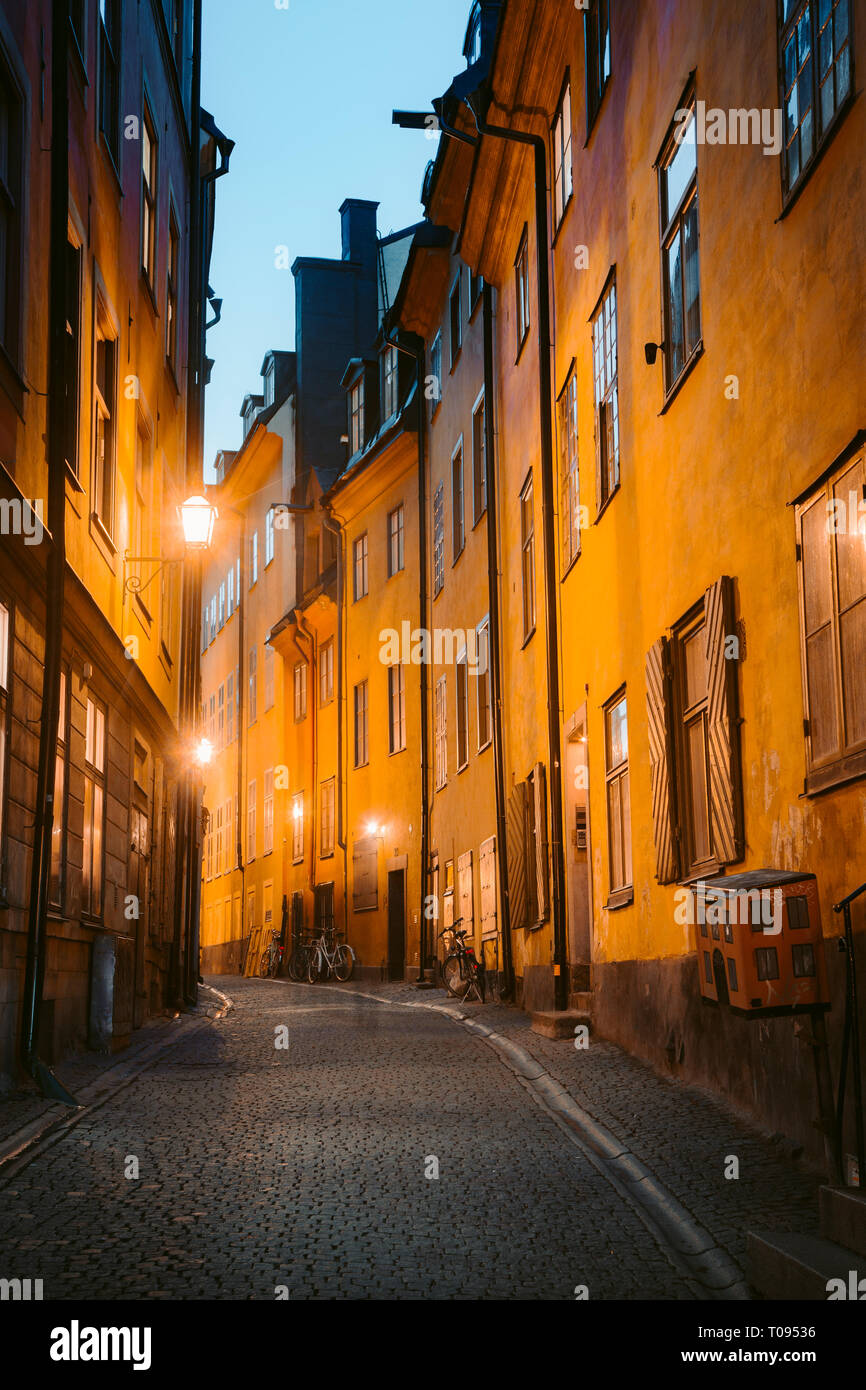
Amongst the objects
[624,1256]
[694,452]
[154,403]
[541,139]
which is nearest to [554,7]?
[541,139]

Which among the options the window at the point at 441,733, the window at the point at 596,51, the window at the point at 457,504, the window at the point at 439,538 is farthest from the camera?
the window at the point at 439,538

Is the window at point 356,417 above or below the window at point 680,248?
above

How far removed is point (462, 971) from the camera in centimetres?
2039

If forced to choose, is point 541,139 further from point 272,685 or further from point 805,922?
point 272,685

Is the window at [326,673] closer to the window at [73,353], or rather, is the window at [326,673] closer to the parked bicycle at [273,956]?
the parked bicycle at [273,956]

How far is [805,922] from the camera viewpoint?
6441 mm

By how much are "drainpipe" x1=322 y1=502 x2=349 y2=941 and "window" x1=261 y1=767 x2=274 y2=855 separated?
6176 millimetres

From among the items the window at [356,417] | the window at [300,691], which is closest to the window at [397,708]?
the window at [356,417]

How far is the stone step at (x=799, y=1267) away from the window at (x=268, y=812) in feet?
111

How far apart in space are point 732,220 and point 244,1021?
1117cm

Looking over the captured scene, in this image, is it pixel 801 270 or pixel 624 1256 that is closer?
pixel 624 1256

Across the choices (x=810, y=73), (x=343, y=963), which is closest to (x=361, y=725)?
(x=343, y=963)

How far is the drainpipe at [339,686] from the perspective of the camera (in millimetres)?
32125
